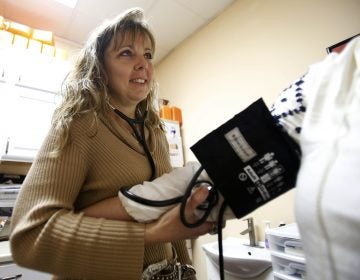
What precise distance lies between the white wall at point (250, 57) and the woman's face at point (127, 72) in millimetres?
1007

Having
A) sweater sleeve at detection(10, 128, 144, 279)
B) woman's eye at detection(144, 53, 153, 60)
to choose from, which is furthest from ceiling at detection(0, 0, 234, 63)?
sweater sleeve at detection(10, 128, 144, 279)

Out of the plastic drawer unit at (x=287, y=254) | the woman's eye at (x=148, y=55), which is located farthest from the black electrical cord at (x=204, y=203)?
the plastic drawer unit at (x=287, y=254)

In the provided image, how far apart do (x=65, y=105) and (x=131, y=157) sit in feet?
0.72

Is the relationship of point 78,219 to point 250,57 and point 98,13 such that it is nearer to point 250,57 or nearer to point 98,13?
point 250,57

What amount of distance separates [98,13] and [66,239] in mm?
1993

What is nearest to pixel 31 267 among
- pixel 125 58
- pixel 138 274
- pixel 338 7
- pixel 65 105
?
pixel 138 274

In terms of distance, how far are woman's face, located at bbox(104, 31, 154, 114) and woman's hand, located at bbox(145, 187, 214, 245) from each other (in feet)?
1.43

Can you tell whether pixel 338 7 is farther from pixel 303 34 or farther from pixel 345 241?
pixel 345 241

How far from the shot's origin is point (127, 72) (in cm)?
73

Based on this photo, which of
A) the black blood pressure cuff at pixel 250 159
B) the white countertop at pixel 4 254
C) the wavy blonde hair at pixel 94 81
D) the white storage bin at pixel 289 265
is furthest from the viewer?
the white countertop at pixel 4 254

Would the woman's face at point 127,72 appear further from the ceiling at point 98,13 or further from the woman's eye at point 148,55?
the ceiling at point 98,13

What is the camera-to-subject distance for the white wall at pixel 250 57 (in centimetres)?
133

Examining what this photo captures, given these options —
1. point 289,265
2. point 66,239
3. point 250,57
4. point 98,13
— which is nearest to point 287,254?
point 289,265

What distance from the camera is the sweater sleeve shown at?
0.42 meters
